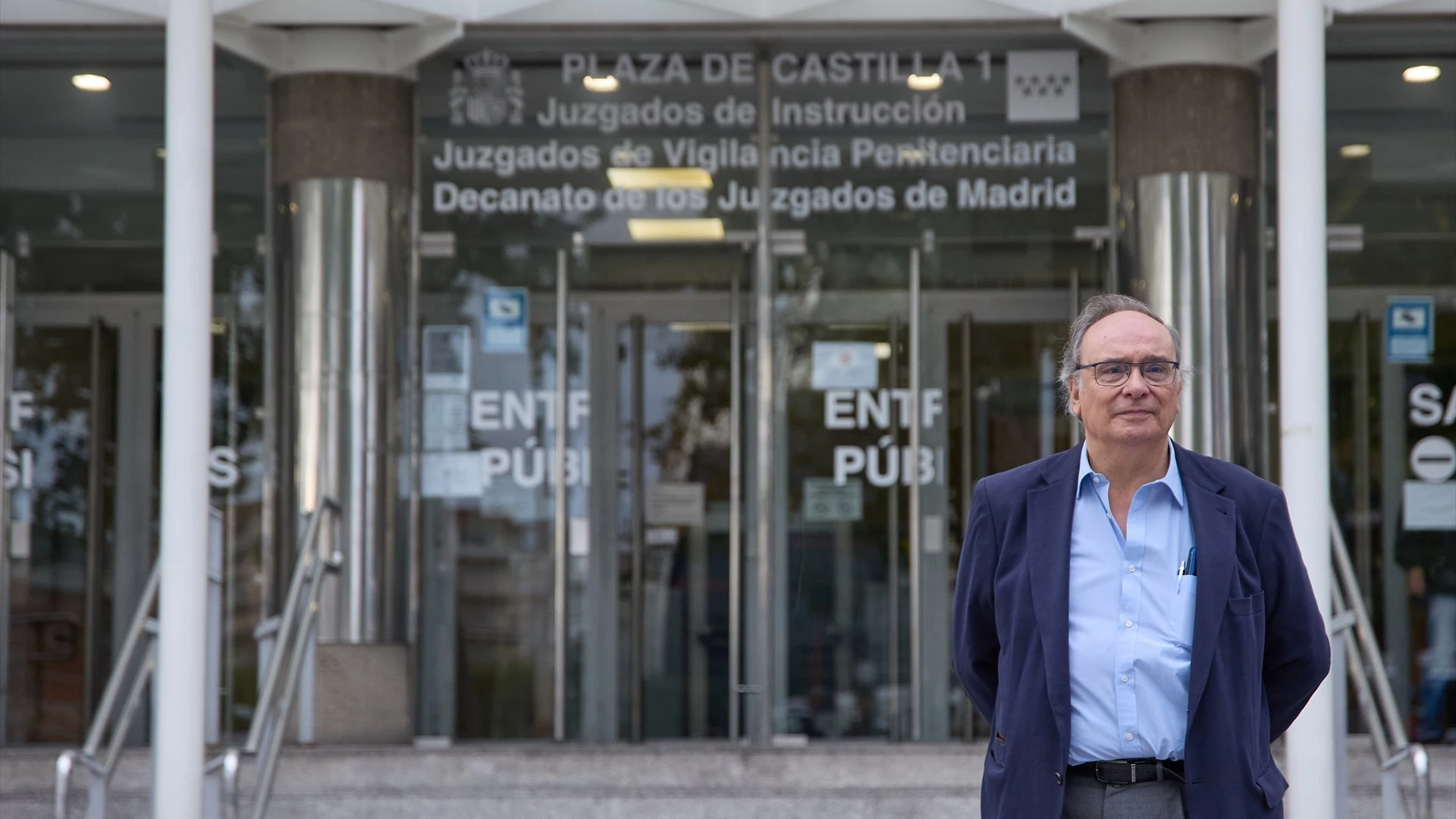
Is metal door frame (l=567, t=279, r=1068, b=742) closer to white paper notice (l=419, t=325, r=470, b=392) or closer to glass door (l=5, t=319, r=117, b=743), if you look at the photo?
white paper notice (l=419, t=325, r=470, b=392)

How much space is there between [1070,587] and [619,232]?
19.6ft

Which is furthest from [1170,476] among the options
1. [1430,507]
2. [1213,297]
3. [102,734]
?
[1430,507]

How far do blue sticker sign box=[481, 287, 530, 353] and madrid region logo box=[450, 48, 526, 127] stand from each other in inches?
32.5

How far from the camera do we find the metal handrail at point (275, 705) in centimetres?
558

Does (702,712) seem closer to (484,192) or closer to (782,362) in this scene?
(782,362)

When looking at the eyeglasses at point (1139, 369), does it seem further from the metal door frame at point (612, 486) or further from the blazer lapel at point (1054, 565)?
the metal door frame at point (612, 486)

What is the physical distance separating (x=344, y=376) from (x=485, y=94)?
1.50m

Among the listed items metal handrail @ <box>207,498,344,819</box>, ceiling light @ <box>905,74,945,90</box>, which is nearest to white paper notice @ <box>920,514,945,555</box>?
ceiling light @ <box>905,74,945,90</box>

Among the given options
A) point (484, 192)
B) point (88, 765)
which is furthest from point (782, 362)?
point (88, 765)

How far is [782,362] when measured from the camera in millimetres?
8656

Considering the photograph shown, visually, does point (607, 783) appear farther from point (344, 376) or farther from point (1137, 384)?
point (1137, 384)

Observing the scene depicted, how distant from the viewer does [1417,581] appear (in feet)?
28.3

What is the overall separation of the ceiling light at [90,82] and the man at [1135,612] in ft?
21.9

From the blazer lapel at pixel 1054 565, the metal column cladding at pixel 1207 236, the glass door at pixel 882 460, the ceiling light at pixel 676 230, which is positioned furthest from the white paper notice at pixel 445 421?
the blazer lapel at pixel 1054 565
